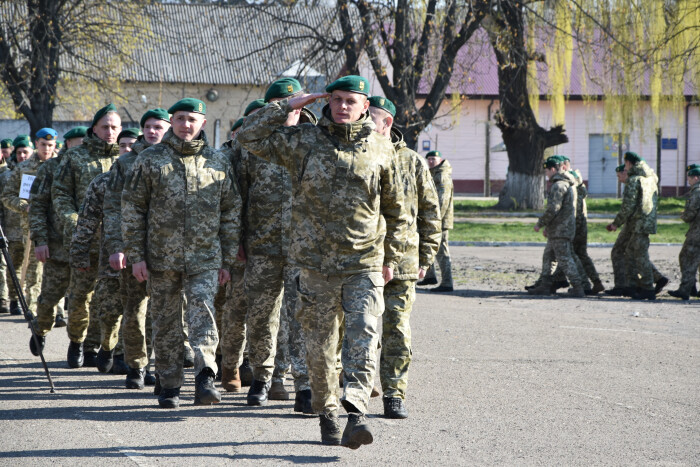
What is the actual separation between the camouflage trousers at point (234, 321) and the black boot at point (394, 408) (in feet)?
4.17

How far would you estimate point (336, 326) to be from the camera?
545 cm

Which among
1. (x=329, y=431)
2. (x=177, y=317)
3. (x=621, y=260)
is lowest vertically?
(x=329, y=431)

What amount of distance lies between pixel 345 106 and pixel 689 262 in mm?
9394

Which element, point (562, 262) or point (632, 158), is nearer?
point (562, 262)

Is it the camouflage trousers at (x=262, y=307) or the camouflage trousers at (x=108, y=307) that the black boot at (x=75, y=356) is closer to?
the camouflage trousers at (x=108, y=307)

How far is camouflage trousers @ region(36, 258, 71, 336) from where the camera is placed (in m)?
8.45

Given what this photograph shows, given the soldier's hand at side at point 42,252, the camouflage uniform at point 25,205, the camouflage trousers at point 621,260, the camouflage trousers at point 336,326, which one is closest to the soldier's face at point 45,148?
the camouflage uniform at point 25,205

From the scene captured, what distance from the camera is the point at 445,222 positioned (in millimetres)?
12922

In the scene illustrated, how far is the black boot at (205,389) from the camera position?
6.03 m

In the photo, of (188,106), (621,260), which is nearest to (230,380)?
(188,106)

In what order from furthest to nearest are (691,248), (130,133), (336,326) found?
(691,248)
(130,133)
(336,326)

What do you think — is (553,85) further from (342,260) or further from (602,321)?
(342,260)

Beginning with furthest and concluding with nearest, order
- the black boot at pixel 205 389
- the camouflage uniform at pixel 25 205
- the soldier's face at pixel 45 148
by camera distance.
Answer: the camouflage uniform at pixel 25 205 → the soldier's face at pixel 45 148 → the black boot at pixel 205 389

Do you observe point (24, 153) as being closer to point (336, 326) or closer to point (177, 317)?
point (177, 317)
